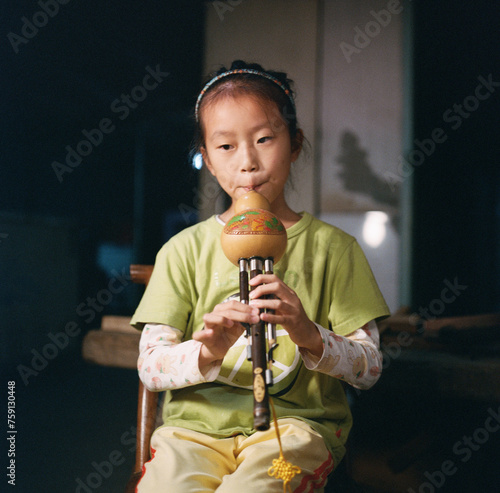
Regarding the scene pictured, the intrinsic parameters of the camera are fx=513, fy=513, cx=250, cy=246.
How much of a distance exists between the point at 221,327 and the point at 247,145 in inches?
11.8

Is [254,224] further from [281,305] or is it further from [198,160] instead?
[198,160]

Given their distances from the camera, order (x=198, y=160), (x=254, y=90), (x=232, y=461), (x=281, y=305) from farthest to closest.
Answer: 1. (x=198, y=160)
2. (x=254, y=90)
3. (x=232, y=461)
4. (x=281, y=305)

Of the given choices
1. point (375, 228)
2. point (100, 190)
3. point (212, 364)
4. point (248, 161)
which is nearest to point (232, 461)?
point (212, 364)

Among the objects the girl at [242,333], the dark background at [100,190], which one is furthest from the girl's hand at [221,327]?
the dark background at [100,190]

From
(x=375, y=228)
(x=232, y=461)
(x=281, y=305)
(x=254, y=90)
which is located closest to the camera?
(x=281, y=305)

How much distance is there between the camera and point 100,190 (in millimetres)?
2057

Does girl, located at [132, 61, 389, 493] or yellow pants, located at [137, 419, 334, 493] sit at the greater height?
girl, located at [132, 61, 389, 493]

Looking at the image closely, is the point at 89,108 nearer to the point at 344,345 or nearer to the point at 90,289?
the point at 90,289

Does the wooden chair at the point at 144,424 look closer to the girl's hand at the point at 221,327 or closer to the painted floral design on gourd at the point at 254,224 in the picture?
the girl's hand at the point at 221,327

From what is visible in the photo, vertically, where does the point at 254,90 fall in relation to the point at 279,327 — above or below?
above

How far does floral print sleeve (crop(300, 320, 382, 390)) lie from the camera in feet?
2.33

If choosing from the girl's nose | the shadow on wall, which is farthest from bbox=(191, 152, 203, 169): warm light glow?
the shadow on wall

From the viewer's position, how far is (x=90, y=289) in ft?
5.81

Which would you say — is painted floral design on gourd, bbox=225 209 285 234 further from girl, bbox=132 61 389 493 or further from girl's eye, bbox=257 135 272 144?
girl's eye, bbox=257 135 272 144
